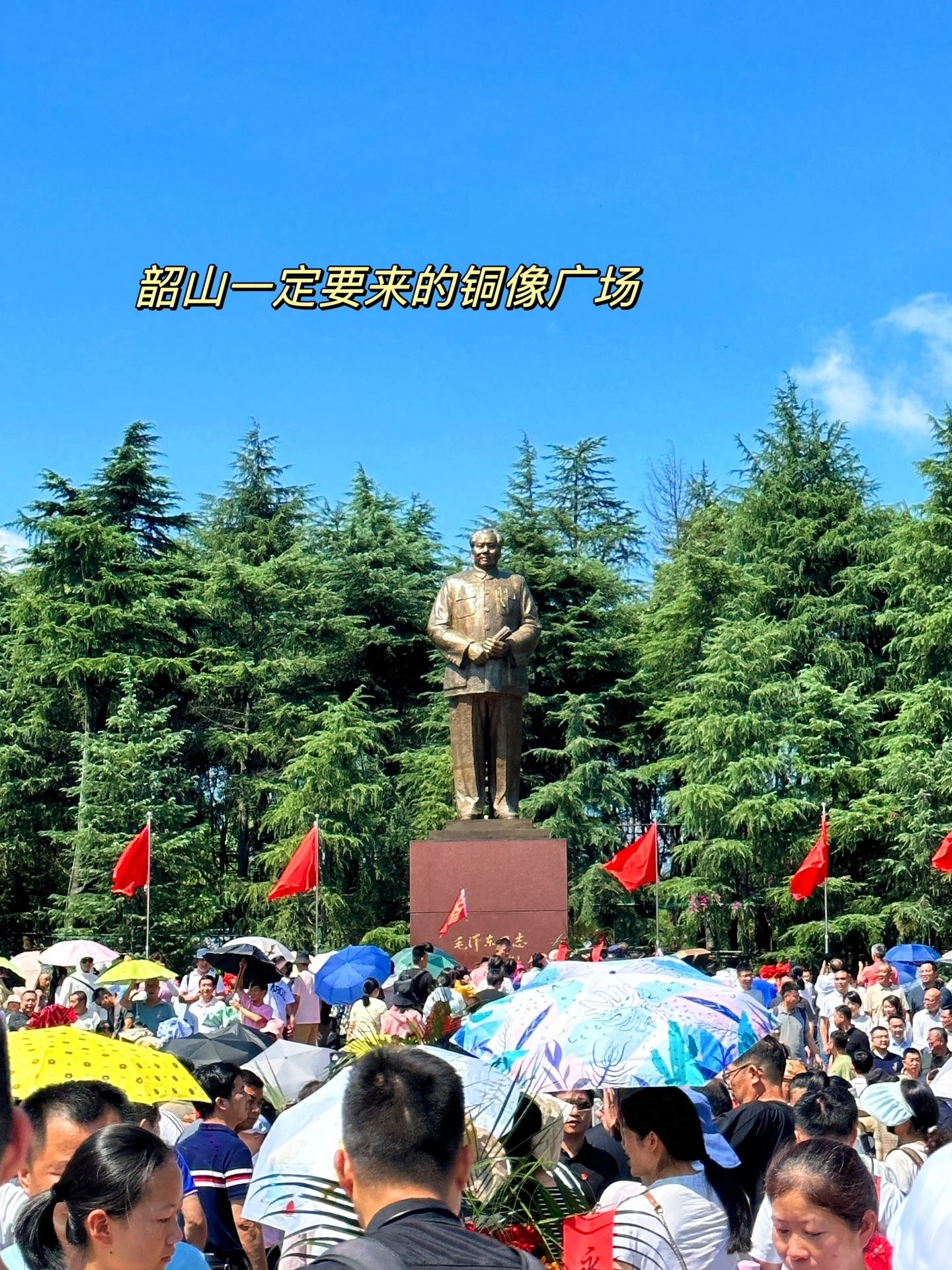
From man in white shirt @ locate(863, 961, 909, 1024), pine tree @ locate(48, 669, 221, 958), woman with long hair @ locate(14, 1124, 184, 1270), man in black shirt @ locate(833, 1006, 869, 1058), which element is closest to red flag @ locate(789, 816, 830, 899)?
man in white shirt @ locate(863, 961, 909, 1024)

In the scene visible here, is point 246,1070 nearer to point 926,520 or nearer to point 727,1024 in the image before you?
point 727,1024

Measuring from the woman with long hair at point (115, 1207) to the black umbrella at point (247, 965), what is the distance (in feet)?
35.4

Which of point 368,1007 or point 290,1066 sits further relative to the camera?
point 368,1007

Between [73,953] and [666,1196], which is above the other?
[666,1196]

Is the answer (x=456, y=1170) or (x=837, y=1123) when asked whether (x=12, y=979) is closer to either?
(x=837, y=1123)

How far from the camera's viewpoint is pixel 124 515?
107 ft

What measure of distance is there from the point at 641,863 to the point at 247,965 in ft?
19.1

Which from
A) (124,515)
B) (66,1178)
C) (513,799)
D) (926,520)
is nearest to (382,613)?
(124,515)

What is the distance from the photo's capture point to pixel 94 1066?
4.41 m

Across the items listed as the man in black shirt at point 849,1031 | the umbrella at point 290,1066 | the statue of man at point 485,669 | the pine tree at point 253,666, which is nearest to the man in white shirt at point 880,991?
the man in black shirt at point 849,1031

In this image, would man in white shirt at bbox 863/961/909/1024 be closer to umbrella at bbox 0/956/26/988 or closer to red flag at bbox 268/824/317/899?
red flag at bbox 268/824/317/899

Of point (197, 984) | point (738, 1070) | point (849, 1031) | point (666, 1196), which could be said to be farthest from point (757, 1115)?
point (197, 984)

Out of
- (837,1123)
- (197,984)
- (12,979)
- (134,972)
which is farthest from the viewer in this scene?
(12,979)

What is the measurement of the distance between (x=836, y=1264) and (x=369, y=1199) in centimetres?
107
